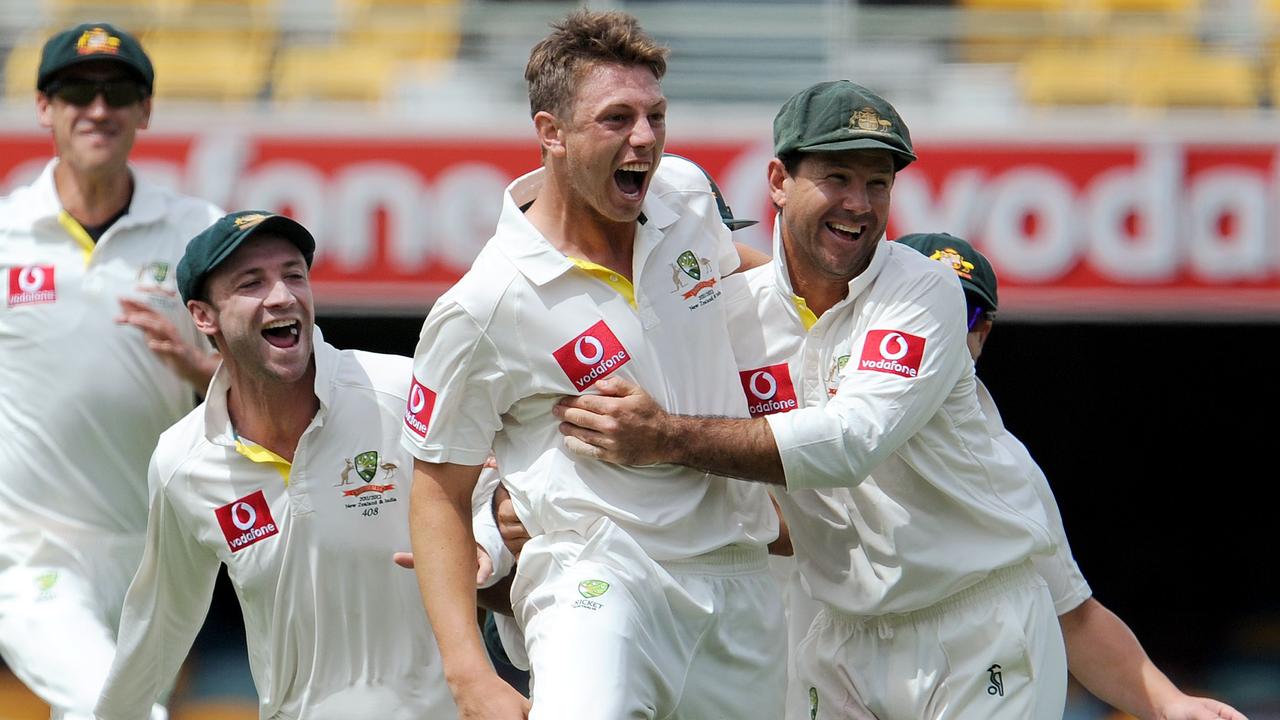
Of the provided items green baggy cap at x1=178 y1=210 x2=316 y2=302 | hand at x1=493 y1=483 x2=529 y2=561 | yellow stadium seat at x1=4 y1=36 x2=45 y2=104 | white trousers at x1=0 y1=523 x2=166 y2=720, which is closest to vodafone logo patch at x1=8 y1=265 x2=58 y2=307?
white trousers at x1=0 y1=523 x2=166 y2=720

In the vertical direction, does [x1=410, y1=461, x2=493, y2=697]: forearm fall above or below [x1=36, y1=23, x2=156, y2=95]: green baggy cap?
below

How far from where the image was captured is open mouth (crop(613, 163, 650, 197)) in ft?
11.1

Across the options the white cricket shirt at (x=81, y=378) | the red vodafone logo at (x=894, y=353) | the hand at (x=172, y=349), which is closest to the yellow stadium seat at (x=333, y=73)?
the white cricket shirt at (x=81, y=378)

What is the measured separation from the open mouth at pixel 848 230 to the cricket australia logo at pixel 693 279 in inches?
10.7

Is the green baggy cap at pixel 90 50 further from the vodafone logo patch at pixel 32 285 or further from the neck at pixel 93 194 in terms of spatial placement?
the vodafone logo patch at pixel 32 285

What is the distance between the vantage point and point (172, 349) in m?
4.62

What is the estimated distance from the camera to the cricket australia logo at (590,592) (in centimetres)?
320

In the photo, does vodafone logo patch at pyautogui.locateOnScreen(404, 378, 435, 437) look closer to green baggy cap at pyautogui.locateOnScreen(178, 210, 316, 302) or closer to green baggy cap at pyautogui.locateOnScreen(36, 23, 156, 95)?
green baggy cap at pyautogui.locateOnScreen(178, 210, 316, 302)

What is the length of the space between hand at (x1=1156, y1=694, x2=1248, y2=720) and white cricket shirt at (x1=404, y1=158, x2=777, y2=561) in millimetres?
1104

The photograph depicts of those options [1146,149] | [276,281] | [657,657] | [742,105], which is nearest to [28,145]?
[742,105]

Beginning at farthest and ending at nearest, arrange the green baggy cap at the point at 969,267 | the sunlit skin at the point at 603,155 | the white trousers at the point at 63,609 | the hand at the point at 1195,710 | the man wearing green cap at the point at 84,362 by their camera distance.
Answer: the man wearing green cap at the point at 84,362 → the white trousers at the point at 63,609 → the green baggy cap at the point at 969,267 → the hand at the point at 1195,710 → the sunlit skin at the point at 603,155

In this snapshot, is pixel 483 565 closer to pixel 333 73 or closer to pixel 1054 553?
pixel 1054 553

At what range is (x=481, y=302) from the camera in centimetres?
332

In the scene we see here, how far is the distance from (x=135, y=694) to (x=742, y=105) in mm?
5281
